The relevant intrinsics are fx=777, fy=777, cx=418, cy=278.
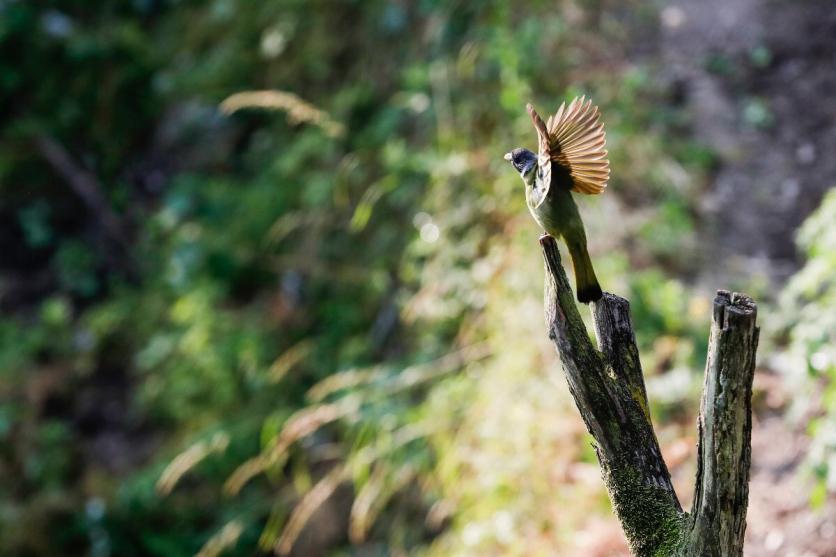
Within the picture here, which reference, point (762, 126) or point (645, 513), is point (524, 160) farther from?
point (762, 126)

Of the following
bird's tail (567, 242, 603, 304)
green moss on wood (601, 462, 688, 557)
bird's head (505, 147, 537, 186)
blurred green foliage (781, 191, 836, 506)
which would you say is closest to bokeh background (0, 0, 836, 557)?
blurred green foliage (781, 191, 836, 506)

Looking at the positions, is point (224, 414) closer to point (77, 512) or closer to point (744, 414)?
point (77, 512)

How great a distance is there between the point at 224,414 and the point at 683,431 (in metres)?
2.81

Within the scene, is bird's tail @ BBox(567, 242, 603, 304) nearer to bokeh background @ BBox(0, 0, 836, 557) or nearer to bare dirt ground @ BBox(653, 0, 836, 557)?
bokeh background @ BBox(0, 0, 836, 557)

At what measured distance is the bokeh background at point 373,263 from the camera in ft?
10.4

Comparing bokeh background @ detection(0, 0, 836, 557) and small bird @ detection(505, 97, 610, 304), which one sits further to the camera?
bokeh background @ detection(0, 0, 836, 557)

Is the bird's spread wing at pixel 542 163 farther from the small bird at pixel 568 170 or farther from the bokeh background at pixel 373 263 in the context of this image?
the bokeh background at pixel 373 263

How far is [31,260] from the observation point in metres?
6.61

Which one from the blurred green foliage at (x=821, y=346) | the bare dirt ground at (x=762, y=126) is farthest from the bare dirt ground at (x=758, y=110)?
the blurred green foliage at (x=821, y=346)

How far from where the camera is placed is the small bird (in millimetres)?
1149

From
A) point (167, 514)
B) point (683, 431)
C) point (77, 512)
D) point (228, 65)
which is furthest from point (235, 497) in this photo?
point (228, 65)

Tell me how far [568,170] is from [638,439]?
49 centimetres

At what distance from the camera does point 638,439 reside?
4.40 ft

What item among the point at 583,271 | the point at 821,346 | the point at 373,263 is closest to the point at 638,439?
the point at 583,271
